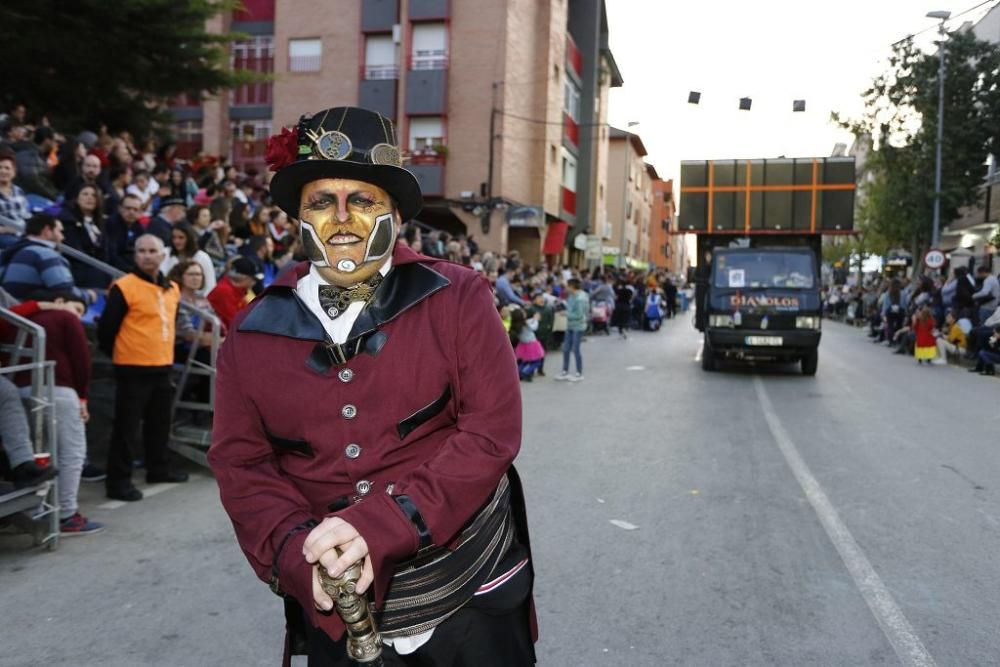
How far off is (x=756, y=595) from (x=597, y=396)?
25.4 ft

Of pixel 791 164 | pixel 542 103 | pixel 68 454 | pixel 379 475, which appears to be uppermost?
pixel 542 103

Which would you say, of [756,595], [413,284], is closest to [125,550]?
[756,595]

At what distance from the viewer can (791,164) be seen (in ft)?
59.6

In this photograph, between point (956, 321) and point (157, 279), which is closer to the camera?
point (157, 279)

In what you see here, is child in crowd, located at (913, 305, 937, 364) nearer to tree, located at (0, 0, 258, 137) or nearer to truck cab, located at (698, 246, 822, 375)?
truck cab, located at (698, 246, 822, 375)

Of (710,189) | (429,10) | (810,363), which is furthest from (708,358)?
(429,10)

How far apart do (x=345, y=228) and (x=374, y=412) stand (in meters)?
0.44

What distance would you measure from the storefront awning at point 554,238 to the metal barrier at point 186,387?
28540mm

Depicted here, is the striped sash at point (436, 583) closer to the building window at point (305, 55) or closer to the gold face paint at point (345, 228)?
the gold face paint at point (345, 228)

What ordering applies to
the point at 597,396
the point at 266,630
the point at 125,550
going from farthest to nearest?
the point at 597,396 < the point at 125,550 < the point at 266,630

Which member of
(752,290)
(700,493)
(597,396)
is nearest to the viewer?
(700,493)

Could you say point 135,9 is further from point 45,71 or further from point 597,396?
point 597,396

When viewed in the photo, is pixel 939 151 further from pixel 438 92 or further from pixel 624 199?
pixel 624 199

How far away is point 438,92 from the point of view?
2966 cm
